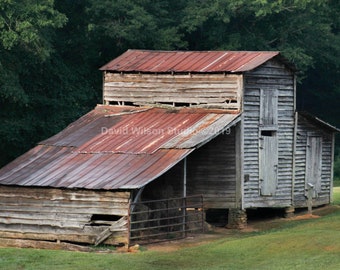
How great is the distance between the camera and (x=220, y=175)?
131 ft

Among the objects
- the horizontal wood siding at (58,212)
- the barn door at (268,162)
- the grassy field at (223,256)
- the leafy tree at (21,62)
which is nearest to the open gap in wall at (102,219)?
the horizontal wood siding at (58,212)

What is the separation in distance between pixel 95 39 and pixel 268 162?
17.4 metres

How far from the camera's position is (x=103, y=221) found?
34.5m

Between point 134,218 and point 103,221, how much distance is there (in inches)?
43.2

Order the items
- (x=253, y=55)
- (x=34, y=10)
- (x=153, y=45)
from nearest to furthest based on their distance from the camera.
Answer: (x=253, y=55) < (x=34, y=10) < (x=153, y=45)

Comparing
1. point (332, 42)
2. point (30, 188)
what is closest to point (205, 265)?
point (30, 188)

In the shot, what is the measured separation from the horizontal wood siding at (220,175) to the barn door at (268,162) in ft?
5.52

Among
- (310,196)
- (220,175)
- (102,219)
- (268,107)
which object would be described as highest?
(268,107)

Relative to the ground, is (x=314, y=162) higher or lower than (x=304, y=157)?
lower

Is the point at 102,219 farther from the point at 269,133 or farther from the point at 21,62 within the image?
the point at 21,62

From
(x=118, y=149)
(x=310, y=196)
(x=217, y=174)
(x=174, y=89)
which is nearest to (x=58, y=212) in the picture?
(x=118, y=149)

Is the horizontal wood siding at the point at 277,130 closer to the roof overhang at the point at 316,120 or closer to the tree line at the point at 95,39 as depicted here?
the roof overhang at the point at 316,120

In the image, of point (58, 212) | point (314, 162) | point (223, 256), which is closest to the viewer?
point (223, 256)

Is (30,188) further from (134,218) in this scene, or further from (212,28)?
(212,28)
